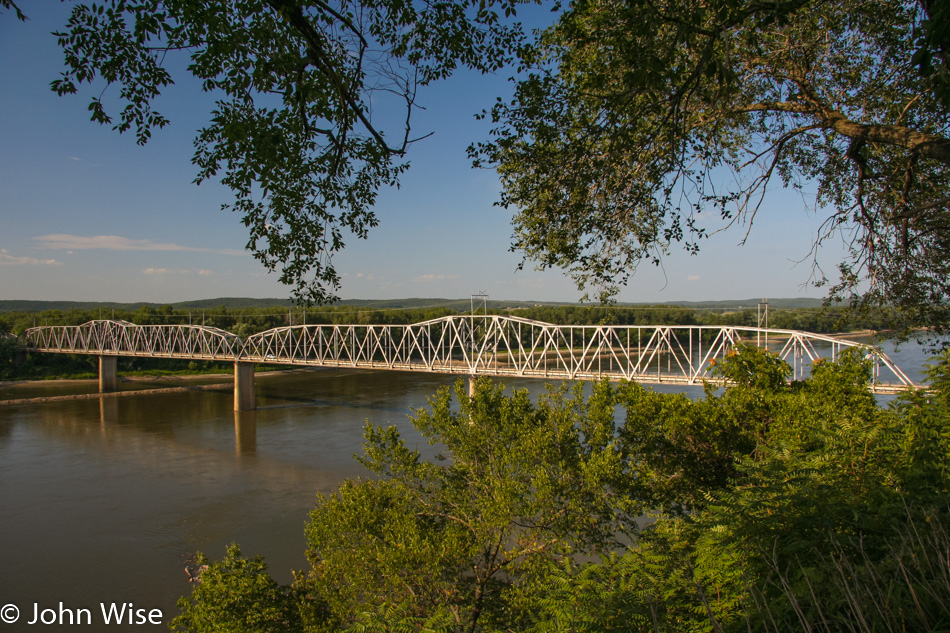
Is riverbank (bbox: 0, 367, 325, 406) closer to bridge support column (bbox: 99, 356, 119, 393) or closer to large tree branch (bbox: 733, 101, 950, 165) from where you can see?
bridge support column (bbox: 99, 356, 119, 393)

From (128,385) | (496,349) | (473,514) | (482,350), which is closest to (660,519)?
(473,514)

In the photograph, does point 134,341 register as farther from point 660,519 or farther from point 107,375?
point 660,519

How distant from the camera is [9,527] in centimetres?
1738

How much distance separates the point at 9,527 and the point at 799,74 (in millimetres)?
21999

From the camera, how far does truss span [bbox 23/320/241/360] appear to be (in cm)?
5634

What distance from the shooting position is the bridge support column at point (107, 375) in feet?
183

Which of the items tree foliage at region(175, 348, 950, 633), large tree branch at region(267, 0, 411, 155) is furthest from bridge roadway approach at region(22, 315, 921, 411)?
large tree branch at region(267, 0, 411, 155)

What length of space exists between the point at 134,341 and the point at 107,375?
30.6 ft

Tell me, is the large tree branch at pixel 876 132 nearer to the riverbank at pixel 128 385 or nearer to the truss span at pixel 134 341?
the truss span at pixel 134 341

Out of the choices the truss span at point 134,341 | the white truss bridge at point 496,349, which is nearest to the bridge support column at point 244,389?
the white truss bridge at point 496,349

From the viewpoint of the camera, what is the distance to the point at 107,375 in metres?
56.8

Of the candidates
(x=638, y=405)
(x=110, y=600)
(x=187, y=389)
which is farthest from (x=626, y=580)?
(x=187, y=389)

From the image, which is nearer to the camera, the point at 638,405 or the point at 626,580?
the point at 626,580

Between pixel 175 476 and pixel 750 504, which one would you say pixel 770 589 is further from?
pixel 175 476
